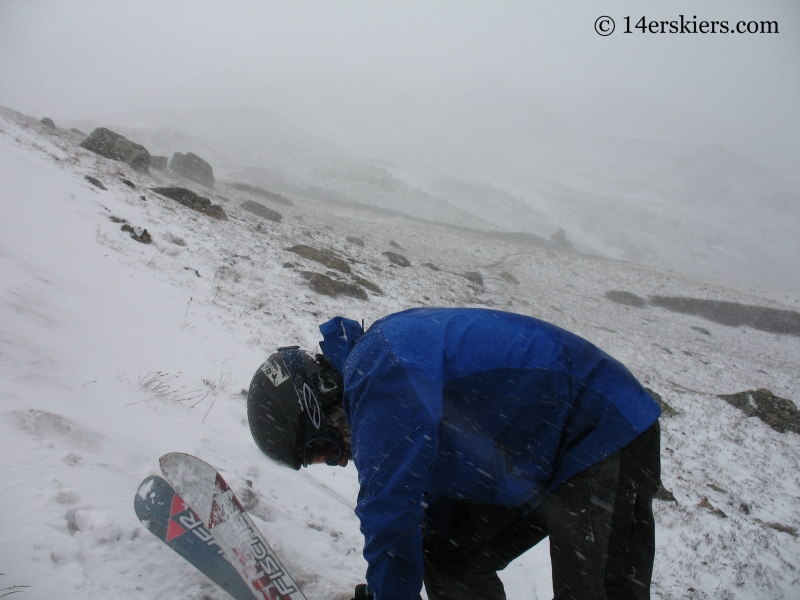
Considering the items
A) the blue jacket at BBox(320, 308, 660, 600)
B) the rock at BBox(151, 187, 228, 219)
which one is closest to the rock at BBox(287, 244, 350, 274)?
the rock at BBox(151, 187, 228, 219)

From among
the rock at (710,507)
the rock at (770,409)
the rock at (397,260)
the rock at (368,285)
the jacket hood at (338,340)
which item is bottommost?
the rock at (710,507)

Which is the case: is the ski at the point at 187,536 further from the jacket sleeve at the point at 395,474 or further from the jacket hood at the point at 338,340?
the jacket hood at the point at 338,340

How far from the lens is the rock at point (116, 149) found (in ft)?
62.6

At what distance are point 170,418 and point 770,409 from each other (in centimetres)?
1277

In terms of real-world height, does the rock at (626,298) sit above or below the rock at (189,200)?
below

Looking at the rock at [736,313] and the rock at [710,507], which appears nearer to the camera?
the rock at [710,507]

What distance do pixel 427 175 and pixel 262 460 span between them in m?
76.1

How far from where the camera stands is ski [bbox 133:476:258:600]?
78.3 inches

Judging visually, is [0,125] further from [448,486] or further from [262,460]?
[448,486]

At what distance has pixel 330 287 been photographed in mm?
11094

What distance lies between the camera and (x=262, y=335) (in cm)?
688

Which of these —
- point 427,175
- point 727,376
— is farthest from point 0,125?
point 427,175

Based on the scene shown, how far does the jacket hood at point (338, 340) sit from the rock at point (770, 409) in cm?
1191

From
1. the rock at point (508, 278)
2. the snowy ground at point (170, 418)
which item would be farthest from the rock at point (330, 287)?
the rock at point (508, 278)
